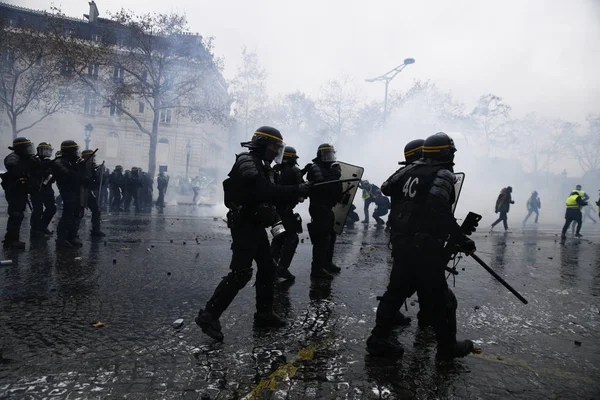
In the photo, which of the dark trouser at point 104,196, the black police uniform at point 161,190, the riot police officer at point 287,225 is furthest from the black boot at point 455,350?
the black police uniform at point 161,190

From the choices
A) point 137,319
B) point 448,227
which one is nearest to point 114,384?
point 137,319

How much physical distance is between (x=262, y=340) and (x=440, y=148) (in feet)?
6.43

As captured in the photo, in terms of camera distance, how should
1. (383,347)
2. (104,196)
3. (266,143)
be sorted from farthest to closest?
(104,196)
(266,143)
(383,347)

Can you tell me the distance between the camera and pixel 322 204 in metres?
5.55

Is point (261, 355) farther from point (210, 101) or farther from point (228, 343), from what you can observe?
point (210, 101)

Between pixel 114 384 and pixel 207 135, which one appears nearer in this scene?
pixel 114 384

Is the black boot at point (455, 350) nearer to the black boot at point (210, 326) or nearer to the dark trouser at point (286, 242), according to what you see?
the black boot at point (210, 326)

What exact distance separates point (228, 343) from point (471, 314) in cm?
250

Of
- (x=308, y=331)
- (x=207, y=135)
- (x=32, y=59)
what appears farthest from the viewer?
(x=207, y=135)

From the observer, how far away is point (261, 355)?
9.69 feet

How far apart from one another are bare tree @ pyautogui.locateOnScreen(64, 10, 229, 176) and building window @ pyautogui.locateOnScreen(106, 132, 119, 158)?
23502 millimetres

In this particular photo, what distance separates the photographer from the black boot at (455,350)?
2.96 m

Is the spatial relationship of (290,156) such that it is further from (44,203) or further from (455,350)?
(44,203)

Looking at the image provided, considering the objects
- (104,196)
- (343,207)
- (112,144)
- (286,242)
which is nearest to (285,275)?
(286,242)
